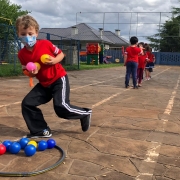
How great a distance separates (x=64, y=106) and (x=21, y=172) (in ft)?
4.52

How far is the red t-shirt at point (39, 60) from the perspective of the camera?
3982 mm

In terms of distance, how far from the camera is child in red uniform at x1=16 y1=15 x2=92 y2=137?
3.92 metres

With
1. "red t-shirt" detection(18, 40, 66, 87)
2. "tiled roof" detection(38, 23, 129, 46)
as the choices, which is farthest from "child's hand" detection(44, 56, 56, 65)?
"tiled roof" detection(38, 23, 129, 46)

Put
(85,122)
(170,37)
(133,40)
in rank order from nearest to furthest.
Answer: (85,122) < (133,40) < (170,37)

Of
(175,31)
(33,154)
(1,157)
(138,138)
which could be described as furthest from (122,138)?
(175,31)

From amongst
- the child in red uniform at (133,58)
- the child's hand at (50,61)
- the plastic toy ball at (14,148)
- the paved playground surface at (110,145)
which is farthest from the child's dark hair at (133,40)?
the plastic toy ball at (14,148)

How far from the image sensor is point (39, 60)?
13.0 ft

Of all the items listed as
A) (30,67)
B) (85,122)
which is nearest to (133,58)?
(85,122)

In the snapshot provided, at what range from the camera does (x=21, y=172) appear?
9.45ft

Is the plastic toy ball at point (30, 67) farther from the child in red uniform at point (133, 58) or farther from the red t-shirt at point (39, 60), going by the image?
the child in red uniform at point (133, 58)

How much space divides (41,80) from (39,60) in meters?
0.31

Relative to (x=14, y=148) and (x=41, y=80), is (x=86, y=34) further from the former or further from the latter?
(x=14, y=148)

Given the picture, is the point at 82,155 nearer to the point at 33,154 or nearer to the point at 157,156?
the point at 33,154

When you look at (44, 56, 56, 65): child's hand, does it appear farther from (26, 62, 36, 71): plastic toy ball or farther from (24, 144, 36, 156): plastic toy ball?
(24, 144, 36, 156): plastic toy ball
